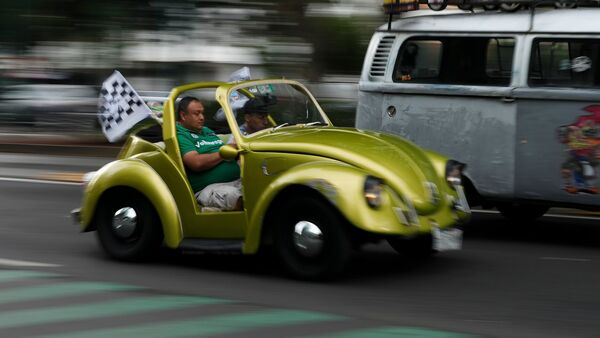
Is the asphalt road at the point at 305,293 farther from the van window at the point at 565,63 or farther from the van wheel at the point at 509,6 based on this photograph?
the van wheel at the point at 509,6

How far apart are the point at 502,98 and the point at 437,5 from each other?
3.90 ft

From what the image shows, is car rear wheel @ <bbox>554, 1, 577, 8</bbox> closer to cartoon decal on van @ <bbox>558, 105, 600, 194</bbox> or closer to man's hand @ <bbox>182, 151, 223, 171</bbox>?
cartoon decal on van @ <bbox>558, 105, 600, 194</bbox>

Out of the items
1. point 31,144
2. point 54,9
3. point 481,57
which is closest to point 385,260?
point 481,57

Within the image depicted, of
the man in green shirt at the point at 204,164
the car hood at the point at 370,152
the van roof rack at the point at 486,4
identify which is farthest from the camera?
the van roof rack at the point at 486,4

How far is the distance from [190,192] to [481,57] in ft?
9.91

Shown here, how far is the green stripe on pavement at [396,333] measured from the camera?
19.7 ft

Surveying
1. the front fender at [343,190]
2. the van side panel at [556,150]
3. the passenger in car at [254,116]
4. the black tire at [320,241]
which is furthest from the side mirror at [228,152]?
the van side panel at [556,150]

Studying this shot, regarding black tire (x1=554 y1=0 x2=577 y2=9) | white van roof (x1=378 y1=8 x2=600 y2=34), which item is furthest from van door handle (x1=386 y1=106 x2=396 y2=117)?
black tire (x1=554 y1=0 x2=577 y2=9)

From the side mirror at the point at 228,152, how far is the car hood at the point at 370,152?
13cm

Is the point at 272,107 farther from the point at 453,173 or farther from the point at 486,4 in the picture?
the point at 486,4

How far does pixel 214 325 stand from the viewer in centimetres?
623

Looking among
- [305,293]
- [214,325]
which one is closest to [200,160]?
[305,293]

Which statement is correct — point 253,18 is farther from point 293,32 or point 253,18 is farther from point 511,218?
point 511,218

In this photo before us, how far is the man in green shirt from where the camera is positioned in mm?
7953
